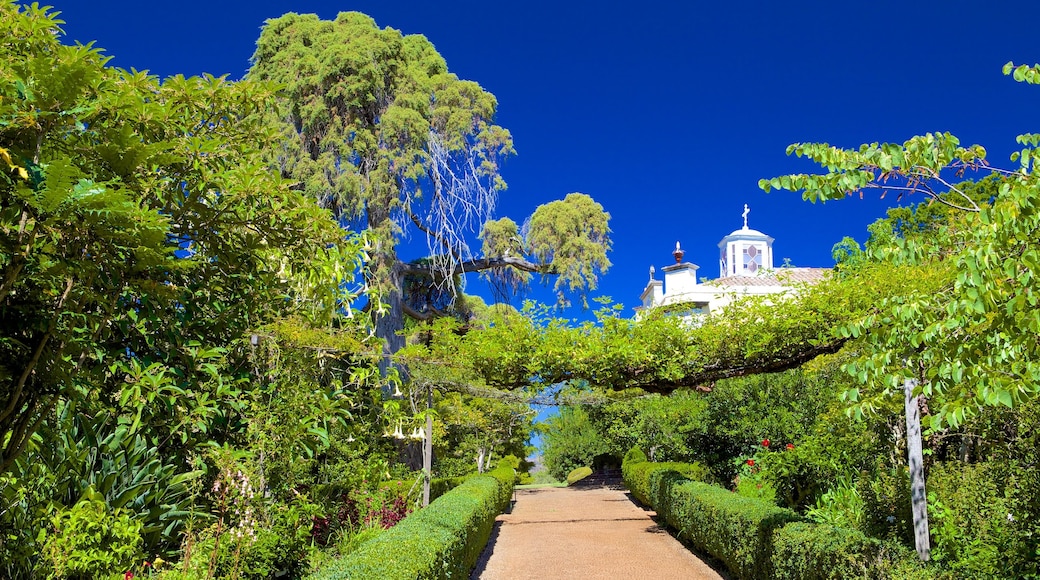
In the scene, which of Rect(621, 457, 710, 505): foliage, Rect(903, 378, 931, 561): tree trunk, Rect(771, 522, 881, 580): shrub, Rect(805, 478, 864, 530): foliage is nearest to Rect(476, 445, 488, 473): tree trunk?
Rect(621, 457, 710, 505): foliage

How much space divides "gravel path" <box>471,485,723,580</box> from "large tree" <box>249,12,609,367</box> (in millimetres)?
4936

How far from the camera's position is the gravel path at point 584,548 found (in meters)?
9.02

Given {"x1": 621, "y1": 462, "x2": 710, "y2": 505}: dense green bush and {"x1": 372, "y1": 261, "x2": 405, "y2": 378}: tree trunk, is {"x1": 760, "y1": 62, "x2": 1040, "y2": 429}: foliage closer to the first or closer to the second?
{"x1": 621, "y1": 462, "x2": 710, "y2": 505}: dense green bush

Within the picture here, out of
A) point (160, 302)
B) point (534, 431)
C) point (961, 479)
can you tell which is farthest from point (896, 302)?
point (534, 431)

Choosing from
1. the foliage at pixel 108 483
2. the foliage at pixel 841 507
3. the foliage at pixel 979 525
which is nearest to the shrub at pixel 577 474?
the foliage at pixel 841 507

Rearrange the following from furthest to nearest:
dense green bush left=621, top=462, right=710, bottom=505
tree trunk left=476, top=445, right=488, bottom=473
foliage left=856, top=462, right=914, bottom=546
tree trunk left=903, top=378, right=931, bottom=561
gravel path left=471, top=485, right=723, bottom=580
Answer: tree trunk left=476, top=445, right=488, bottom=473 → dense green bush left=621, top=462, right=710, bottom=505 → gravel path left=471, top=485, right=723, bottom=580 → foliage left=856, top=462, right=914, bottom=546 → tree trunk left=903, top=378, right=931, bottom=561

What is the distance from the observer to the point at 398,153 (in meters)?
15.4

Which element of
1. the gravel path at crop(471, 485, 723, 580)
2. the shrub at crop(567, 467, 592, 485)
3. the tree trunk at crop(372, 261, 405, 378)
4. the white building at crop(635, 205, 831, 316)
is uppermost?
the white building at crop(635, 205, 831, 316)

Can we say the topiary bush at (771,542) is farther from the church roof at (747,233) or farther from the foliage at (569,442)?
the church roof at (747,233)

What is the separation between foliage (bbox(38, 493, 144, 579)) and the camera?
427 centimetres

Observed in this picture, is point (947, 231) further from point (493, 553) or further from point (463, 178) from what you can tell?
point (463, 178)

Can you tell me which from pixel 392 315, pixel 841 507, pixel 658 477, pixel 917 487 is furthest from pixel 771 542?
pixel 392 315

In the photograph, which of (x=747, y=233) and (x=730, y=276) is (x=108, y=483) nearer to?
(x=730, y=276)

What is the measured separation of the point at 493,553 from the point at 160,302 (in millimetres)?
9098
